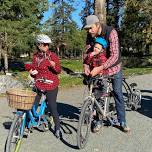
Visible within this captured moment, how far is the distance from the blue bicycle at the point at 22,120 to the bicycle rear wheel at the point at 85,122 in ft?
2.76

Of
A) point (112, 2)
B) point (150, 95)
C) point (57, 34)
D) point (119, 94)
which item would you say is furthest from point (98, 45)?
point (57, 34)

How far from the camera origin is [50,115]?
806cm

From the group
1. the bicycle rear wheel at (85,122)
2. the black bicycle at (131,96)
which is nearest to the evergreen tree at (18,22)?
the black bicycle at (131,96)

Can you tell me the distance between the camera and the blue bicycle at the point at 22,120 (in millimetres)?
6152

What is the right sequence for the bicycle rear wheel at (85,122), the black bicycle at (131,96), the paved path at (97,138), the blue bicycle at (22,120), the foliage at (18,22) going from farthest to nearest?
the foliage at (18,22) → the black bicycle at (131,96) → the paved path at (97,138) → the bicycle rear wheel at (85,122) → the blue bicycle at (22,120)

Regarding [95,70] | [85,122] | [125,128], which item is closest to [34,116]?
[85,122]

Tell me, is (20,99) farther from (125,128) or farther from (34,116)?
(125,128)

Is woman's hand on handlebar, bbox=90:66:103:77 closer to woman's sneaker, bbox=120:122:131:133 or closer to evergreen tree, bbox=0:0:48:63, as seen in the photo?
woman's sneaker, bbox=120:122:131:133

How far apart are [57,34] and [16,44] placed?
44.6m

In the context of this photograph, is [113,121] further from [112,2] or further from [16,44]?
[112,2]

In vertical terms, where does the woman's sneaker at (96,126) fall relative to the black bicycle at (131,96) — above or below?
below

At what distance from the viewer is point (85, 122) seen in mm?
6969

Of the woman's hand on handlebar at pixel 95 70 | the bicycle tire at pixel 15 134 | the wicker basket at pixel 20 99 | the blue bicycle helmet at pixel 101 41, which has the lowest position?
the bicycle tire at pixel 15 134

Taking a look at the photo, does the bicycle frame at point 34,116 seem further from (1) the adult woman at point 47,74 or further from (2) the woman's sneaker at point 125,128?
(2) the woman's sneaker at point 125,128
